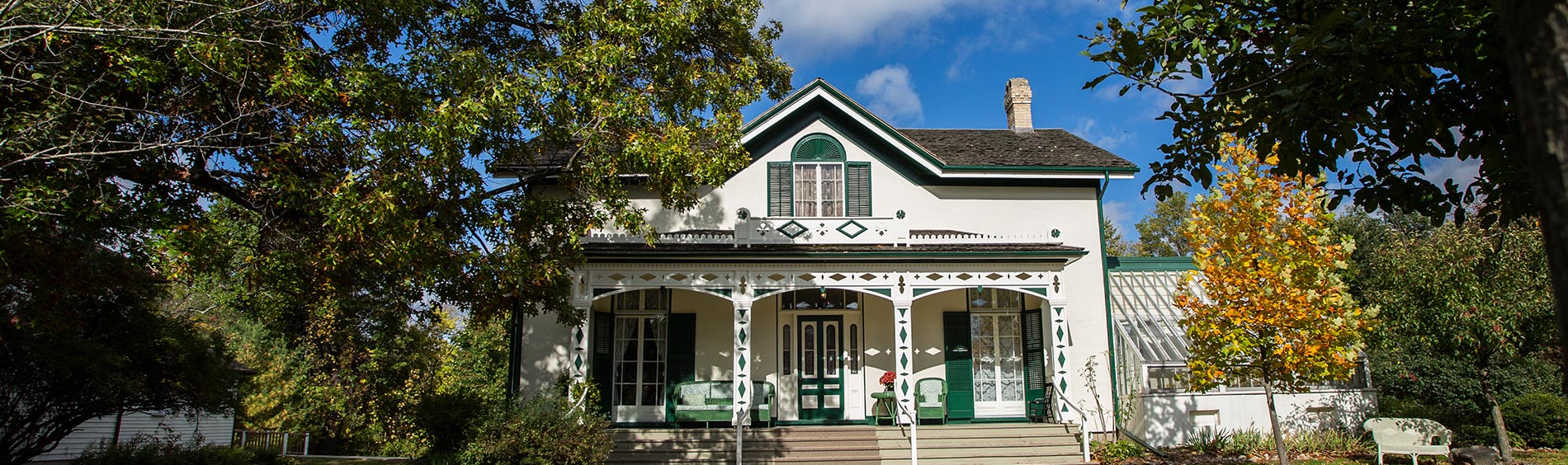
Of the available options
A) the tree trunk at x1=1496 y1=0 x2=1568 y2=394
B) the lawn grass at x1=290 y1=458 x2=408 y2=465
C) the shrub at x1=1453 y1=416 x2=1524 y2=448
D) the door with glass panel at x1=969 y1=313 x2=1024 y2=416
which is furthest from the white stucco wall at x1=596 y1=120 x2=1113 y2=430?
the tree trunk at x1=1496 y1=0 x2=1568 y2=394

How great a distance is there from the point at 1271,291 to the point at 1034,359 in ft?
14.8

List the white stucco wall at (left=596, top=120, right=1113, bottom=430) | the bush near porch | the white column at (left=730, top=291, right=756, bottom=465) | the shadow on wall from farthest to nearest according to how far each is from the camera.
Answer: the shadow on wall → the white stucco wall at (left=596, top=120, right=1113, bottom=430) → the bush near porch → the white column at (left=730, top=291, right=756, bottom=465)

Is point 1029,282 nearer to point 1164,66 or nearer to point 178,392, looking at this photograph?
point 1164,66

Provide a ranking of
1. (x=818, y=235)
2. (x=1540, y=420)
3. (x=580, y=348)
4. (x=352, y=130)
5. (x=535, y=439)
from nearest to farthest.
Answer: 1. (x=352, y=130)
2. (x=535, y=439)
3. (x=580, y=348)
4. (x=1540, y=420)
5. (x=818, y=235)

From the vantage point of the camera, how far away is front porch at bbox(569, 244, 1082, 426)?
14.5 m

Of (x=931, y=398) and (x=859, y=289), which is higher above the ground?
(x=859, y=289)

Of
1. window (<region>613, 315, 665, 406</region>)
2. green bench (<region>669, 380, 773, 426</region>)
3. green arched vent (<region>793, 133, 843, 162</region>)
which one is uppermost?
green arched vent (<region>793, 133, 843, 162</region>)

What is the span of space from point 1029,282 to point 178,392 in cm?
1355

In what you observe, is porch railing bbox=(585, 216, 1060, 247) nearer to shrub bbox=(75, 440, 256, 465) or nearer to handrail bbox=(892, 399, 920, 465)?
handrail bbox=(892, 399, 920, 465)

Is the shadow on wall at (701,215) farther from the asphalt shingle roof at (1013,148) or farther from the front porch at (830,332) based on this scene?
the asphalt shingle roof at (1013,148)

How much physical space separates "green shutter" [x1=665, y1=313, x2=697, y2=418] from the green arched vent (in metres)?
3.79

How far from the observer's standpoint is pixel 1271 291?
1216 centimetres

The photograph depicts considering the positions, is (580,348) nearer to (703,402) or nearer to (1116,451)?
(703,402)

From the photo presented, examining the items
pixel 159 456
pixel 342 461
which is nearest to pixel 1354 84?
pixel 159 456
